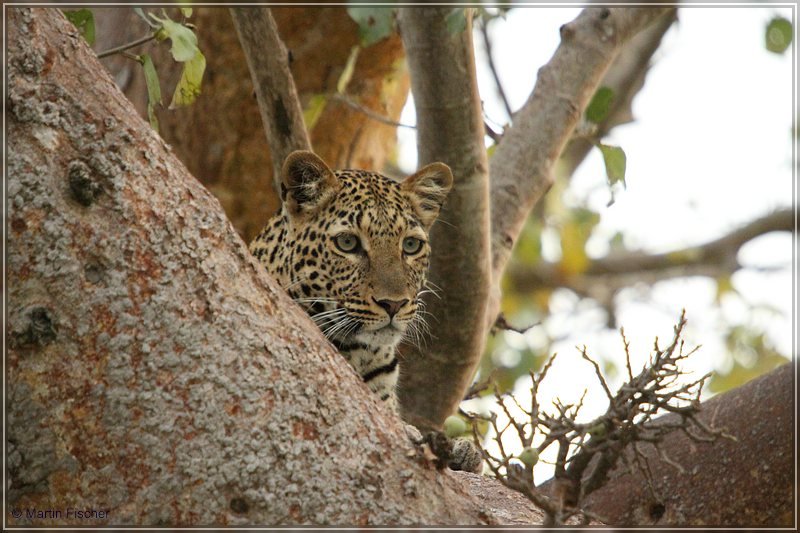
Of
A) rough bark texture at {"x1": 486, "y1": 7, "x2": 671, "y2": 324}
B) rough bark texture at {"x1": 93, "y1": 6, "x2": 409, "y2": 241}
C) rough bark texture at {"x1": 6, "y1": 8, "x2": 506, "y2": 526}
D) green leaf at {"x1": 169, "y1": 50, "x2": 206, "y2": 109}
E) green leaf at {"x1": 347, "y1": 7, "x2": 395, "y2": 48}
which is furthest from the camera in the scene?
rough bark texture at {"x1": 93, "y1": 6, "x2": 409, "y2": 241}

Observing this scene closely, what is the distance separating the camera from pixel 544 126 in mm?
7098

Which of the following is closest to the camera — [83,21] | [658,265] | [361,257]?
[83,21]

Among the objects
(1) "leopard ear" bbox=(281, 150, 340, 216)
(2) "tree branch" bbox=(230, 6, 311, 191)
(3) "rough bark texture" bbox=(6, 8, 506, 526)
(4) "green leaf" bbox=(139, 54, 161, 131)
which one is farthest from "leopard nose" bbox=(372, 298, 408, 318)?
(3) "rough bark texture" bbox=(6, 8, 506, 526)

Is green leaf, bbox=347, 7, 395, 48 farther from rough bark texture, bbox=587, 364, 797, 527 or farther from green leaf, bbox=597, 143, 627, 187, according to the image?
rough bark texture, bbox=587, 364, 797, 527

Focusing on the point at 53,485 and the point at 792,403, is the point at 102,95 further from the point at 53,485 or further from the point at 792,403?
the point at 792,403

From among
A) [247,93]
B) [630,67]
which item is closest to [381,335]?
[247,93]

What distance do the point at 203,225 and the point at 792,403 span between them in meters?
2.92

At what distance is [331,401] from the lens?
3.88m

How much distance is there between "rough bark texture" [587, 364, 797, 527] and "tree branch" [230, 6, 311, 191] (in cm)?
293

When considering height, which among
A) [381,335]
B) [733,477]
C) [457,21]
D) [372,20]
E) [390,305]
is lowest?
[733,477]

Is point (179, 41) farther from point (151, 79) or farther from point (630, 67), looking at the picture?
point (630, 67)

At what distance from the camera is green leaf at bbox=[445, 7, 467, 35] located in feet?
17.9

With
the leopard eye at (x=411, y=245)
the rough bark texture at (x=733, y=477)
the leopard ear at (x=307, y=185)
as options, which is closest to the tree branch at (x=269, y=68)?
the leopard ear at (x=307, y=185)

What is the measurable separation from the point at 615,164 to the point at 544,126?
1.00 m
